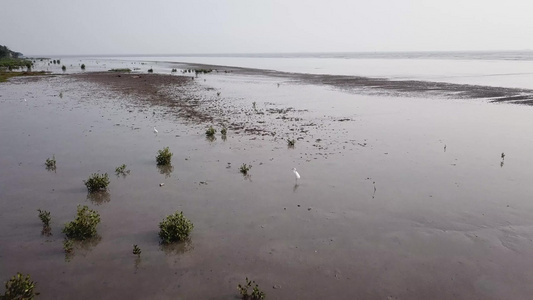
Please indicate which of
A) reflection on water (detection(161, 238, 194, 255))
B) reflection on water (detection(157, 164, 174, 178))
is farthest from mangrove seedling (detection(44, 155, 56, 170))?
reflection on water (detection(161, 238, 194, 255))

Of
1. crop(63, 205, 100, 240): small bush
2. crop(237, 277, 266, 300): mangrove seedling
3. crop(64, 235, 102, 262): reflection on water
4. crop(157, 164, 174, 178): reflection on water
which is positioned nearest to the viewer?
crop(237, 277, 266, 300): mangrove seedling

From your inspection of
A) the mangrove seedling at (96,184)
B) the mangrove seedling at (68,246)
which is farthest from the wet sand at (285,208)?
the mangrove seedling at (96,184)

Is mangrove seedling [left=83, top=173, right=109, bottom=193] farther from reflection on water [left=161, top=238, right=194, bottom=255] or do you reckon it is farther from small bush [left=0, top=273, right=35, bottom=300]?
small bush [left=0, top=273, right=35, bottom=300]

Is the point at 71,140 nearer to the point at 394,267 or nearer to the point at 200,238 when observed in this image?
the point at 200,238

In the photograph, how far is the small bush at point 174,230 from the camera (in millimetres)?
9023

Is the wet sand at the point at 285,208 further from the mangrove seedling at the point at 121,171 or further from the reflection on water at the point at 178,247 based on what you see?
the mangrove seedling at the point at 121,171

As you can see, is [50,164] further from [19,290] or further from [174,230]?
[19,290]

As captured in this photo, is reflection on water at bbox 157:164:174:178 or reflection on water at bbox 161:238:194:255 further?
reflection on water at bbox 157:164:174:178

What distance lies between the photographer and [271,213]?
34.9 ft

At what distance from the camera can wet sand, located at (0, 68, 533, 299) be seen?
25.0ft

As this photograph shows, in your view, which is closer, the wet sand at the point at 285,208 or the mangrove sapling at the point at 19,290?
the mangrove sapling at the point at 19,290

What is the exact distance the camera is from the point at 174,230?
908cm

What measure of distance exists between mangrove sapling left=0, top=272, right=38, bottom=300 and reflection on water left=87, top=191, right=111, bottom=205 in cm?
456

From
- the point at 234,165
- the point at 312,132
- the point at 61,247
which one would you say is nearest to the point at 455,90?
the point at 312,132
